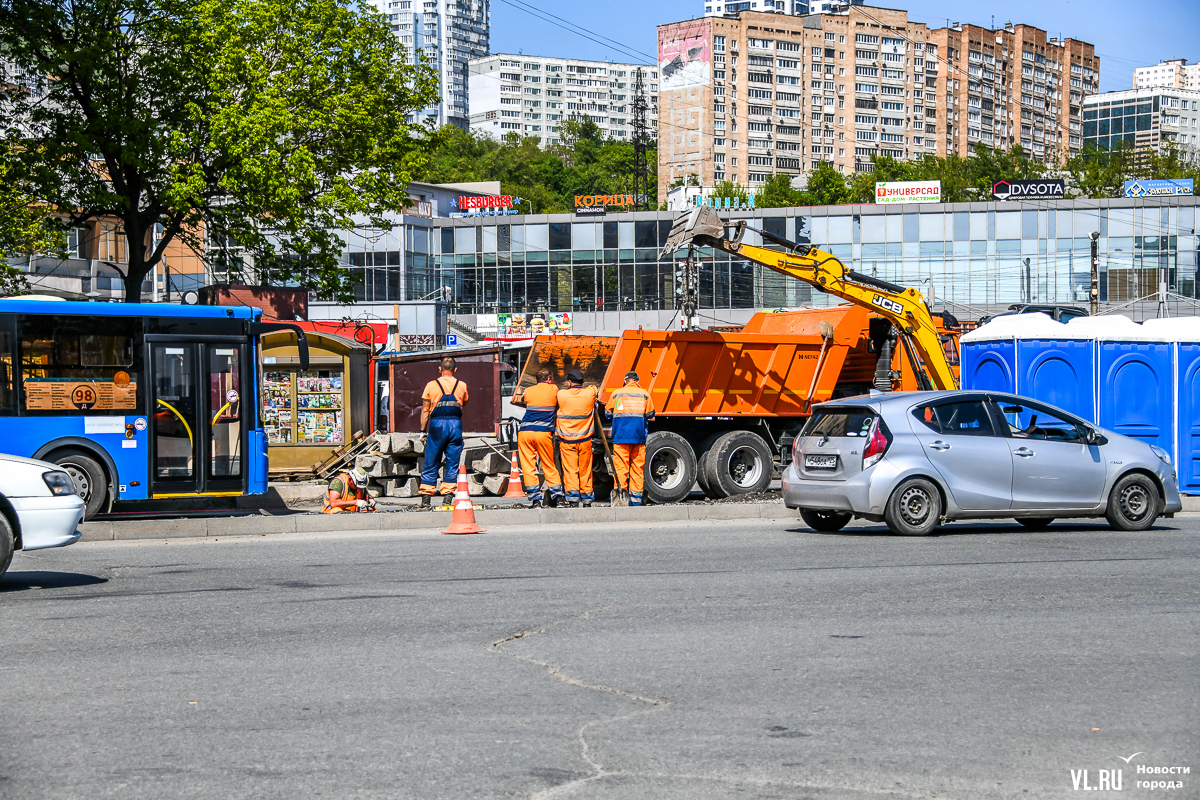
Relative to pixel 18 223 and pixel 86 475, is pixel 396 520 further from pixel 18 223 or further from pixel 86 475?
pixel 18 223

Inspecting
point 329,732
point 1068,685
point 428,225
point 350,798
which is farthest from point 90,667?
point 428,225

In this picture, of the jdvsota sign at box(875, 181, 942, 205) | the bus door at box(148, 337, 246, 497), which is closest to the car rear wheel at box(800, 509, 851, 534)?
the bus door at box(148, 337, 246, 497)

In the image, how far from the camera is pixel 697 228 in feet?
58.1

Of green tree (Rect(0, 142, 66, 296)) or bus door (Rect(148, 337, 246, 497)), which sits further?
green tree (Rect(0, 142, 66, 296))

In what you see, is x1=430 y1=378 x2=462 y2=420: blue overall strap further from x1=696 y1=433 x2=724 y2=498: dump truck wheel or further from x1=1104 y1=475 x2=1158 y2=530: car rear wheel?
x1=1104 y1=475 x2=1158 y2=530: car rear wheel

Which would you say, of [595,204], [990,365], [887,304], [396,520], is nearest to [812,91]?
[595,204]

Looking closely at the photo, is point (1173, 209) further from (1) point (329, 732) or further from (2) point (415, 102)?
(1) point (329, 732)

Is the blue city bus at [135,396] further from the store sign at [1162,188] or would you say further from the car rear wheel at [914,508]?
the store sign at [1162,188]

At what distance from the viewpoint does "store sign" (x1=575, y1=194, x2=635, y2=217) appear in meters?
76.0

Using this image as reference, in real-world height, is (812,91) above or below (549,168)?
above

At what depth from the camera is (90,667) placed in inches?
251

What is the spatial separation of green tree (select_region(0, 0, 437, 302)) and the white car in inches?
607

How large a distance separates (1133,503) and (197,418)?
1116cm

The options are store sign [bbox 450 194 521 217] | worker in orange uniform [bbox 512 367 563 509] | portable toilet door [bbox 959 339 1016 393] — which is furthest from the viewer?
store sign [bbox 450 194 521 217]
